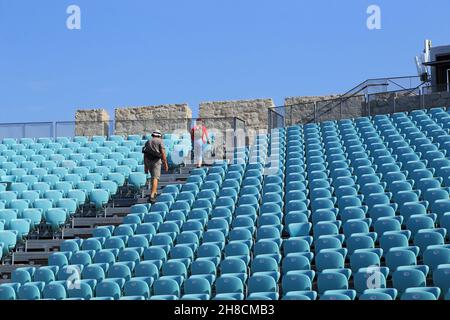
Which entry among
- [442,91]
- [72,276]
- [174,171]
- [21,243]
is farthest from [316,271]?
[442,91]

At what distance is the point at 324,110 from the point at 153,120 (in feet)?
14.3

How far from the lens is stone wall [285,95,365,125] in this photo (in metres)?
21.5

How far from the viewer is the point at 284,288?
9.93 meters

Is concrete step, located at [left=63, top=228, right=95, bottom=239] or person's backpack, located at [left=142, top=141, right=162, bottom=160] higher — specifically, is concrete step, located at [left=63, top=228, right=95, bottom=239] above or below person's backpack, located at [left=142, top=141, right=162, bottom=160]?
below

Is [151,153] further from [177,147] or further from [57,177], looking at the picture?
[177,147]

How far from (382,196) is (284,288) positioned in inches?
145

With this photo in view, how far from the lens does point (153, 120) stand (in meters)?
21.1

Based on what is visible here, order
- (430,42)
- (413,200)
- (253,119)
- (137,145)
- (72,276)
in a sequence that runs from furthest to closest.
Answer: (430,42)
(253,119)
(137,145)
(413,200)
(72,276)

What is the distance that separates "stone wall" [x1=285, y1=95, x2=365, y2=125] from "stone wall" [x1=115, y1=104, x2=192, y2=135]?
291cm

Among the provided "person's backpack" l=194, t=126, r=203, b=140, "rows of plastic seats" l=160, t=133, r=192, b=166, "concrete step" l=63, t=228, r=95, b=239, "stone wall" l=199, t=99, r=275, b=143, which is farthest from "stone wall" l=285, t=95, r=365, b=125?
"concrete step" l=63, t=228, r=95, b=239

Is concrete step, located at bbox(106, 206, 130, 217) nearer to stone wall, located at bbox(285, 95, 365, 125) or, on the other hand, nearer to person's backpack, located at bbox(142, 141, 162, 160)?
person's backpack, located at bbox(142, 141, 162, 160)

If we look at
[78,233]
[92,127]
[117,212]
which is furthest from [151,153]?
[92,127]
